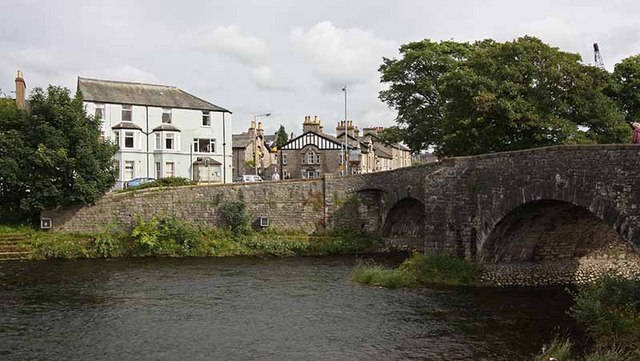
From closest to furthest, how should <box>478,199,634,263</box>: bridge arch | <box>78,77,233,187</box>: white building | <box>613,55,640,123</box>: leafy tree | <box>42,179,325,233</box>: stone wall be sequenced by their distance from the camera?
<box>478,199,634,263</box>: bridge arch, <box>613,55,640,123</box>: leafy tree, <box>42,179,325,233</box>: stone wall, <box>78,77,233,187</box>: white building

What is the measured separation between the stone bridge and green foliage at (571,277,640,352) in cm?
119

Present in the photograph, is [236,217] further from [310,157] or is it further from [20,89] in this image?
[310,157]

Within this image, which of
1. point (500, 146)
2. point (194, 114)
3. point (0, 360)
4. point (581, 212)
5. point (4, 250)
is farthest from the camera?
point (194, 114)

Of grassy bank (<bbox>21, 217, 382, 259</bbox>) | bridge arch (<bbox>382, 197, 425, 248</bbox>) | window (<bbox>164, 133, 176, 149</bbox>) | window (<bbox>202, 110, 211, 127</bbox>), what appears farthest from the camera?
window (<bbox>202, 110, 211, 127</bbox>)

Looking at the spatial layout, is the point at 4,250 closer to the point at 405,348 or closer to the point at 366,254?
the point at 366,254

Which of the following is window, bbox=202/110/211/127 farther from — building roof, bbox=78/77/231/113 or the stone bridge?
the stone bridge

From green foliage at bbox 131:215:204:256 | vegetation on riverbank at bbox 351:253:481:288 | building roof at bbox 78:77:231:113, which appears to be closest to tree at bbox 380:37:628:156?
vegetation on riverbank at bbox 351:253:481:288

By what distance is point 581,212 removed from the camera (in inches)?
774

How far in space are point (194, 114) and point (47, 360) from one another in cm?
3756

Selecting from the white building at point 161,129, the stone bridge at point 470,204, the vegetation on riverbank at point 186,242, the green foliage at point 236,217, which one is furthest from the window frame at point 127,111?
the green foliage at point 236,217

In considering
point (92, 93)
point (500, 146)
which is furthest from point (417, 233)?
point (92, 93)

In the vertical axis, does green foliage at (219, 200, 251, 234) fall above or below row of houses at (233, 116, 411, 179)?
below

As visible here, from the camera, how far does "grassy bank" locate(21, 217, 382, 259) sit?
32375 millimetres

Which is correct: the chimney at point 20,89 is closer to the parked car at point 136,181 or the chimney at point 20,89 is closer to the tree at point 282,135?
the parked car at point 136,181
